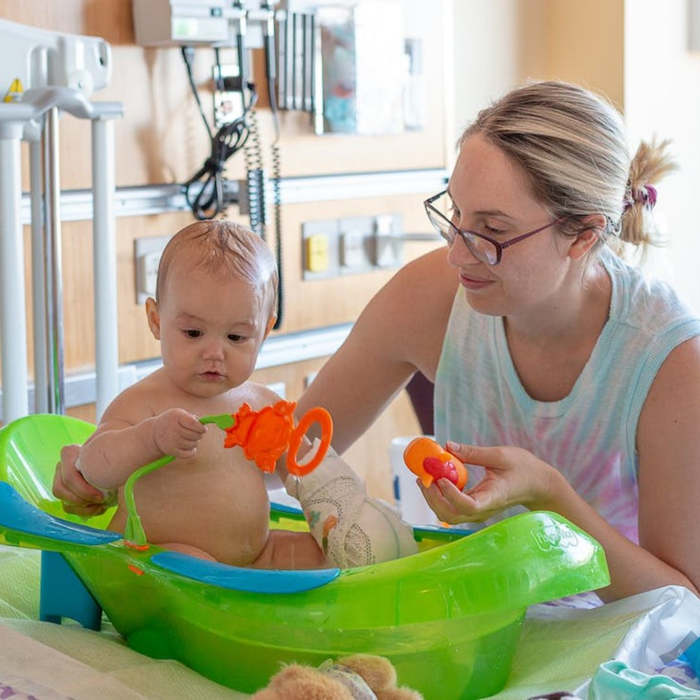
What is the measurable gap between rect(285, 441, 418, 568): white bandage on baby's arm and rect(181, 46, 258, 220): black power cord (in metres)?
1.24

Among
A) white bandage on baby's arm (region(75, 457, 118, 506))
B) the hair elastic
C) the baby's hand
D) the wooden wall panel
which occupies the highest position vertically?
the hair elastic

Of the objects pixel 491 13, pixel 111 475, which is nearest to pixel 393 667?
pixel 111 475

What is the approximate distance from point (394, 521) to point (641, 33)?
2.27 metres

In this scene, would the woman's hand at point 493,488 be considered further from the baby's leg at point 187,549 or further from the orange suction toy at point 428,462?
the baby's leg at point 187,549

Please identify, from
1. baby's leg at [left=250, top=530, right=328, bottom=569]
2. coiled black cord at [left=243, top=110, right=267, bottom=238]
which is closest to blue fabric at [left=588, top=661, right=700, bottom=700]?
baby's leg at [left=250, top=530, right=328, bottom=569]

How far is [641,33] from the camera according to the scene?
3115mm

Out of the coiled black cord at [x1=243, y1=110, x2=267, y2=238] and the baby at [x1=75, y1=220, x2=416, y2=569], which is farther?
the coiled black cord at [x1=243, y1=110, x2=267, y2=238]

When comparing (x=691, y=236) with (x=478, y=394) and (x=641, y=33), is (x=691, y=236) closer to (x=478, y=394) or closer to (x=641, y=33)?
(x=641, y=33)

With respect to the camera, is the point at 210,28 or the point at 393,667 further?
the point at 210,28

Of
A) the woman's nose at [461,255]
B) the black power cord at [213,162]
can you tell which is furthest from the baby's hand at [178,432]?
the black power cord at [213,162]

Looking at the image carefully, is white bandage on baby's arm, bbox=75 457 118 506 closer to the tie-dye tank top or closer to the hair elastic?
the tie-dye tank top

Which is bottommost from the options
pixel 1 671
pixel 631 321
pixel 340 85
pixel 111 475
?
pixel 1 671

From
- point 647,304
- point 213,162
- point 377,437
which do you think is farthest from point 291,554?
point 377,437

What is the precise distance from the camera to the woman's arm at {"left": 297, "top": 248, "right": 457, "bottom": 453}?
5.22ft
